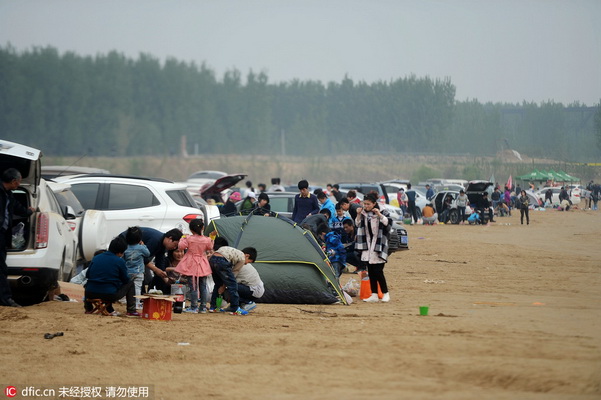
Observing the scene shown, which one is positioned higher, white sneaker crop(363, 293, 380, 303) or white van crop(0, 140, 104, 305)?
white van crop(0, 140, 104, 305)

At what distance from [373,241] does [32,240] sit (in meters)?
4.99

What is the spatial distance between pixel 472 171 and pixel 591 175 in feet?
70.7

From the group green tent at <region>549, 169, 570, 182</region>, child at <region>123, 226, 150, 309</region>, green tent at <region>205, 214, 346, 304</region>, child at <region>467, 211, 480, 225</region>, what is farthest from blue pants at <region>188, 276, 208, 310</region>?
green tent at <region>549, 169, 570, 182</region>

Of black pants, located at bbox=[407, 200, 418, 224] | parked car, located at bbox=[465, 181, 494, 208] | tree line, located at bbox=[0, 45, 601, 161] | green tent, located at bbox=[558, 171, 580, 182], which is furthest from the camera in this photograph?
tree line, located at bbox=[0, 45, 601, 161]

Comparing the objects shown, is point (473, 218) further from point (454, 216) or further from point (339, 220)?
point (339, 220)

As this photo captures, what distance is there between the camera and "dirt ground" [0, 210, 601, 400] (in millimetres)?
7719

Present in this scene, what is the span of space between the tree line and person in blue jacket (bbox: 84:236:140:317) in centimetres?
4882

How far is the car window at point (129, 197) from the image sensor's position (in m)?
16.4

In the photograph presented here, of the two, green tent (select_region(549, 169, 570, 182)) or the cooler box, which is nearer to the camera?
the cooler box

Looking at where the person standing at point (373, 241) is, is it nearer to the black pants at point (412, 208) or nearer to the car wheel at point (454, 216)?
the black pants at point (412, 208)

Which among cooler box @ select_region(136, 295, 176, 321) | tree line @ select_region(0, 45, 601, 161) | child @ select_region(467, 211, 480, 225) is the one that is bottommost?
cooler box @ select_region(136, 295, 176, 321)

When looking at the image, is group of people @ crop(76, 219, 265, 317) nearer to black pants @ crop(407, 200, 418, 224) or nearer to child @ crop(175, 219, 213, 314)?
child @ crop(175, 219, 213, 314)

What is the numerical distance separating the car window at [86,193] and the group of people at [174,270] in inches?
143

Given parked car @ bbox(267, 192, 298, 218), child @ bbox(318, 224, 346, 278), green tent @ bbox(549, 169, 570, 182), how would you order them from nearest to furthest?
child @ bbox(318, 224, 346, 278), parked car @ bbox(267, 192, 298, 218), green tent @ bbox(549, 169, 570, 182)
